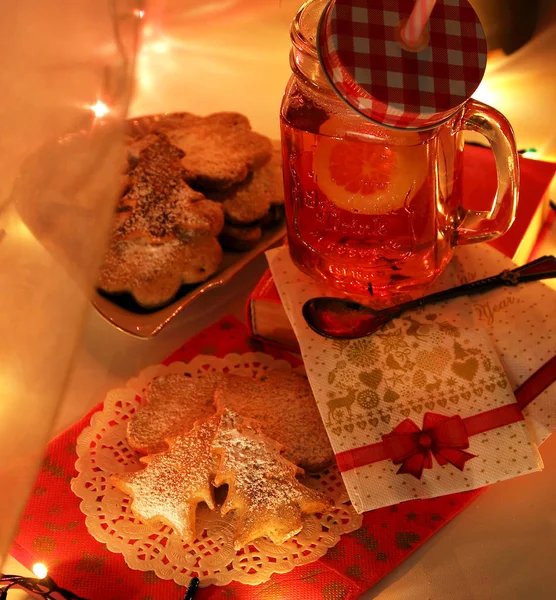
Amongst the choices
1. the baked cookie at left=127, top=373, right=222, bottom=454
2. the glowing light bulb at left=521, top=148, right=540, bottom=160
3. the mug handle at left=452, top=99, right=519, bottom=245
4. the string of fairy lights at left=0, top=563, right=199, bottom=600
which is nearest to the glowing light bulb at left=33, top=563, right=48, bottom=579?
the string of fairy lights at left=0, top=563, right=199, bottom=600

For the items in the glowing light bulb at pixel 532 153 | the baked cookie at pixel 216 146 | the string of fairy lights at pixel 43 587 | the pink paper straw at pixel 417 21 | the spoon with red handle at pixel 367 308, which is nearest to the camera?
the pink paper straw at pixel 417 21

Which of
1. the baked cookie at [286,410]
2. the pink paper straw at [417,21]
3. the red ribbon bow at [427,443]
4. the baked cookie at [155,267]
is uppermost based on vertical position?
the pink paper straw at [417,21]

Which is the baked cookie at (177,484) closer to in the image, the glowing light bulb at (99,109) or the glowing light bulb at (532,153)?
the glowing light bulb at (99,109)

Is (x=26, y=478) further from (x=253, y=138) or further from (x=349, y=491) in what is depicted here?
(x=253, y=138)

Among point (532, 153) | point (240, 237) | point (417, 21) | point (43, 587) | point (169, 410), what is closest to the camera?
point (417, 21)

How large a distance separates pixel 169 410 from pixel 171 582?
0.56 feet

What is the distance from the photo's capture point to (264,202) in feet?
2.85

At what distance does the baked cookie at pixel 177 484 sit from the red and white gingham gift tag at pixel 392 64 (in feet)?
1.09

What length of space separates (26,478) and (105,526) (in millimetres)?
109

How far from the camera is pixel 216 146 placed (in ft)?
2.94

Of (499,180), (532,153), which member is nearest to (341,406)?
Answer: (499,180)

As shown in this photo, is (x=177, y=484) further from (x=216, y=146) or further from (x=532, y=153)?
(x=532, y=153)

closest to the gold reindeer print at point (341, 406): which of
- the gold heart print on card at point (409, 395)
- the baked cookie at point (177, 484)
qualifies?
the gold heart print on card at point (409, 395)

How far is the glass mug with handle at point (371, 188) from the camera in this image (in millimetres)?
619
